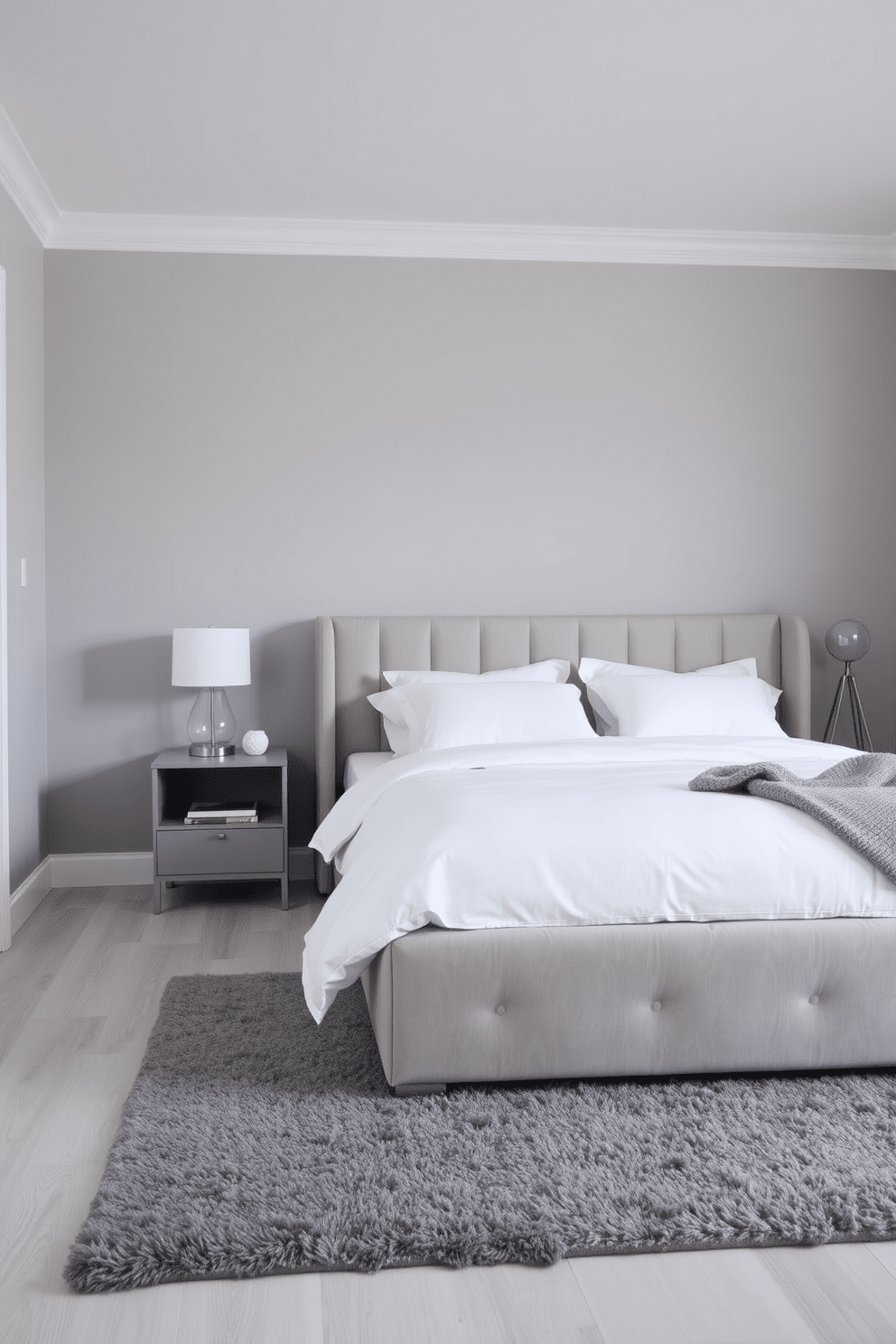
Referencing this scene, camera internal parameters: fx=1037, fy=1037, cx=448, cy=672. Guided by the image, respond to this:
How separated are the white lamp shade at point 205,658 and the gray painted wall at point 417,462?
346mm

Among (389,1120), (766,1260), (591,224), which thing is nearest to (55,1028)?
(389,1120)

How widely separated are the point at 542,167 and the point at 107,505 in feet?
7.12

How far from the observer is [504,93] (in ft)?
10.7

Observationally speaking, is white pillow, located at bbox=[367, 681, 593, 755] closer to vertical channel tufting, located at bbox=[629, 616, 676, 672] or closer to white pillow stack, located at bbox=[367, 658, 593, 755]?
white pillow stack, located at bbox=[367, 658, 593, 755]

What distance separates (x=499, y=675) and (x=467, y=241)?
1.85 metres

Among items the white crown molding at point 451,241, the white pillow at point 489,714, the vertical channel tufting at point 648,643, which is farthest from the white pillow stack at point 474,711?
the white crown molding at point 451,241

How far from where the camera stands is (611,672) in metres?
4.30

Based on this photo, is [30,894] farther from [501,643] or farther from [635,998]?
[635,998]

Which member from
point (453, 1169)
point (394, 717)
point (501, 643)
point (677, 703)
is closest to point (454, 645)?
point (501, 643)

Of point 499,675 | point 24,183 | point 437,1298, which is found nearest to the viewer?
point 437,1298

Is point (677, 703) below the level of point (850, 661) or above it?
below

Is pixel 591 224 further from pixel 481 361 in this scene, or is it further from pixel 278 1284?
pixel 278 1284

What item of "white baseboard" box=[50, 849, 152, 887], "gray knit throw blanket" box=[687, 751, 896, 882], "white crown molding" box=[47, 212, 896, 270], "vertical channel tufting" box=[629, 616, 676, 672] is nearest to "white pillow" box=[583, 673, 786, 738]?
"vertical channel tufting" box=[629, 616, 676, 672]

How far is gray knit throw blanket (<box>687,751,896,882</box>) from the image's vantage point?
240 cm
